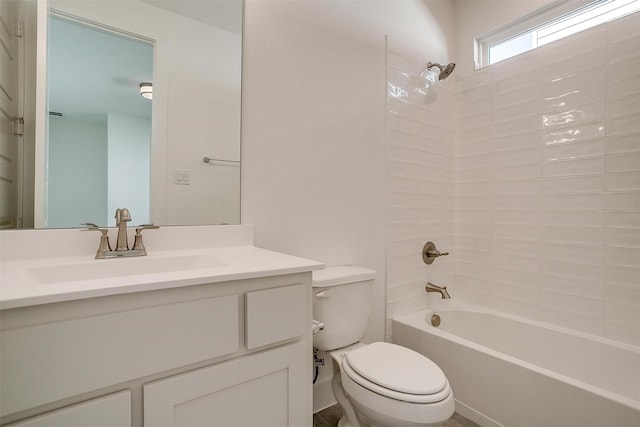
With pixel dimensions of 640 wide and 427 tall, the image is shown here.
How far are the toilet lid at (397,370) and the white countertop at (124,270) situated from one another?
0.51m

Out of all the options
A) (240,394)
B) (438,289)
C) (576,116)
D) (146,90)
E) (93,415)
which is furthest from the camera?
(438,289)

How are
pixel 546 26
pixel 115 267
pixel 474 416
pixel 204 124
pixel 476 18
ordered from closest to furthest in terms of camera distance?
pixel 115 267 → pixel 204 124 → pixel 474 416 → pixel 546 26 → pixel 476 18

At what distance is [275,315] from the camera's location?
2.91 feet

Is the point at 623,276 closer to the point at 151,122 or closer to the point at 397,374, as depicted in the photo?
the point at 397,374

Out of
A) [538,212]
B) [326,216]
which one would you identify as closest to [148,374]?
[326,216]

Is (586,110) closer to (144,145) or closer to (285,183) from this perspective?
(285,183)

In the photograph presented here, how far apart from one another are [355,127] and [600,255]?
145cm

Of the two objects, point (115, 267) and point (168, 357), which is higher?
point (115, 267)

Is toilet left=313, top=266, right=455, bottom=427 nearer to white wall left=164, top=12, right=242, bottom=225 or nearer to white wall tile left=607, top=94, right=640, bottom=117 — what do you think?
white wall left=164, top=12, right=242, bottom=225

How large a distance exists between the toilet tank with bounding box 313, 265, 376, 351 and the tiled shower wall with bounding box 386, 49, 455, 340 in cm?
44

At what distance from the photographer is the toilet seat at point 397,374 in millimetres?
1070

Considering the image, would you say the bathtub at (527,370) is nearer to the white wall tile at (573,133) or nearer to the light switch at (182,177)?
the white wall tile at (573,133)

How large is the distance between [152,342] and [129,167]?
76cm

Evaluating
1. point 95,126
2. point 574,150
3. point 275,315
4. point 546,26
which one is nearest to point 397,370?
point 275,315
